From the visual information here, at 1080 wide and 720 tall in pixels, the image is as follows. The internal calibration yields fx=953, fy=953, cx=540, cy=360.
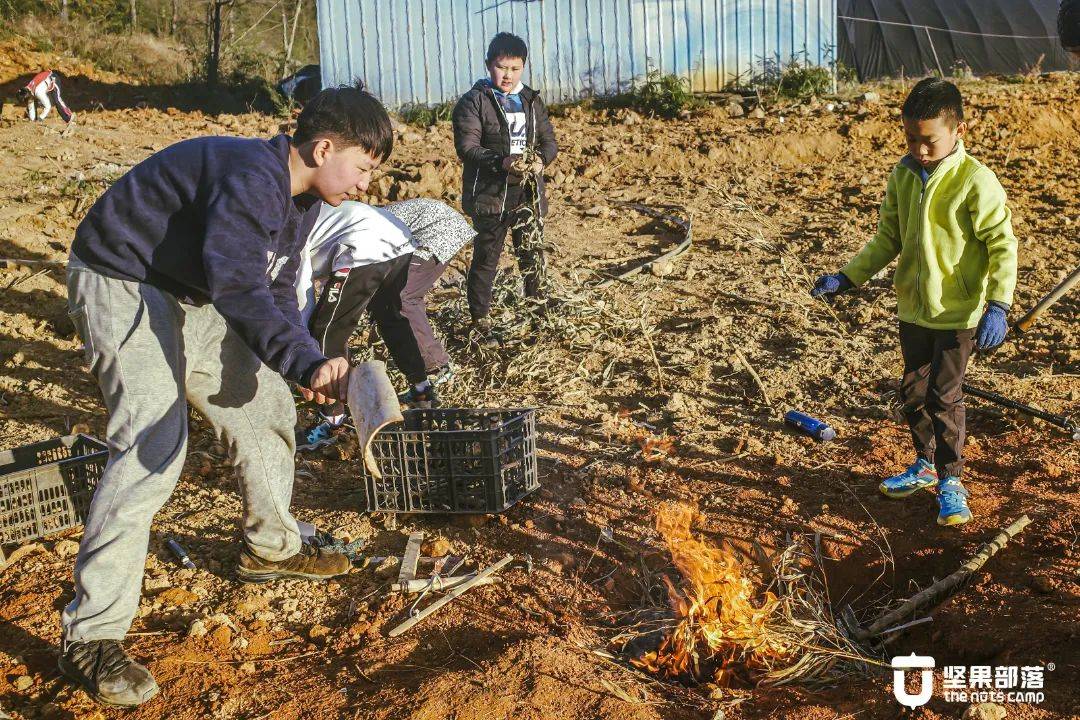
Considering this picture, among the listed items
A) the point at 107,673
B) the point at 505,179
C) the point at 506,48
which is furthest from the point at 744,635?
the point at 506,48

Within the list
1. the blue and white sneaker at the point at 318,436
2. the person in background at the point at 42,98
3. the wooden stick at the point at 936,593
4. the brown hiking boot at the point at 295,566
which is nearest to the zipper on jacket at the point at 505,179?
the blue and white sneaker at the point at 318,436

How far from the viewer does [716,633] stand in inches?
137

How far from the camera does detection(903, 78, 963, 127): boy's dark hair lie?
12.6 ft

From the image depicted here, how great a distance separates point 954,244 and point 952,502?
1088mm

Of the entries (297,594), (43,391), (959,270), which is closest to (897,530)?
(959,270)

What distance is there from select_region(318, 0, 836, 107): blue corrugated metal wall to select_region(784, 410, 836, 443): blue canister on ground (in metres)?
8.51

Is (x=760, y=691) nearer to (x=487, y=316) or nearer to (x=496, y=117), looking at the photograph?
(x=487, y=316)

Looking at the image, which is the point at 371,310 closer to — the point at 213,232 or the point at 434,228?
the point at 434,228

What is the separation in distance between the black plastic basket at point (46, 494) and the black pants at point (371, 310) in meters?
1.31

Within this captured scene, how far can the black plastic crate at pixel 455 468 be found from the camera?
430cm

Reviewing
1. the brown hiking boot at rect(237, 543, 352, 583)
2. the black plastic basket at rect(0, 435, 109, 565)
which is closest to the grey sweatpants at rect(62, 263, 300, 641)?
the brown hiking boot at rect(237, 543, 352, 583)

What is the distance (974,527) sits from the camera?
402 cm

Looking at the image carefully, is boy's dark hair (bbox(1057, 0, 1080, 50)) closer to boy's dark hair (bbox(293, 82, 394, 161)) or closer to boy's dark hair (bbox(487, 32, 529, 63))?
boy's dark hair (bbox(293, 82, 394, 161))

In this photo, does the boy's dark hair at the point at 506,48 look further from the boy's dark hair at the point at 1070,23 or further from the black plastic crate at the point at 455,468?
Result: the boy's dark hair at the point at 1070,23
